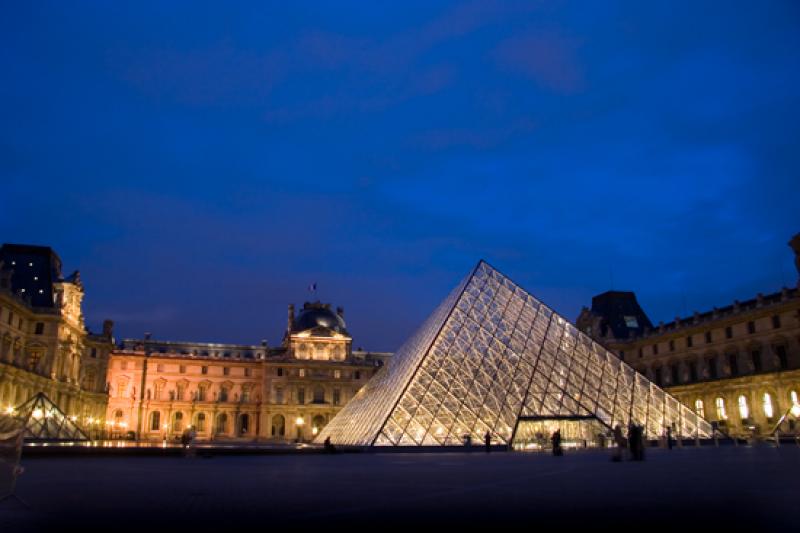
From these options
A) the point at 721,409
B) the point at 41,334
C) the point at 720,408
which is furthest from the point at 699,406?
the point at 41,334

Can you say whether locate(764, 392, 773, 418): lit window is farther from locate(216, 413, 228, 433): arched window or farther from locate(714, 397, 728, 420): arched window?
locate(216, 413, 228, 433): arched window

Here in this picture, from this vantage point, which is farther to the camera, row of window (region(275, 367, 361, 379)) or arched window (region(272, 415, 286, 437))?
row of window (region(275, 367, 361, 379))

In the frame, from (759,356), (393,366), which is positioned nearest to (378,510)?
(393,366)

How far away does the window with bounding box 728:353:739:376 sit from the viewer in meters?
45.4

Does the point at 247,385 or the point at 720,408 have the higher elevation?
the point at 247,385

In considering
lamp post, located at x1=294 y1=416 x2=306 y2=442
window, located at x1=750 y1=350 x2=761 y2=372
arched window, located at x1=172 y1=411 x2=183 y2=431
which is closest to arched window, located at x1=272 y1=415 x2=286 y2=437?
lamp post, located at x1=294 y1=416 x2=306 y2=442

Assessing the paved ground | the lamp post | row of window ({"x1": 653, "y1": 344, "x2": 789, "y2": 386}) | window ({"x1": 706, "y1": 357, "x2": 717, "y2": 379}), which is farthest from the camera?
the lamp post

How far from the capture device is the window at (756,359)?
43750 mm

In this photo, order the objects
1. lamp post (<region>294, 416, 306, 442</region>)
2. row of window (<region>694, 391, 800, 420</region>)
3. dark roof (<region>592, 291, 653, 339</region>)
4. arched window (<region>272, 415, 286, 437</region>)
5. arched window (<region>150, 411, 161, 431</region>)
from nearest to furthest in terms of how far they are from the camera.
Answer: row of window (<region>694, 391, 800, 420</region>), dark roof (<region>592, 291, 653, 339</region>), lamp post (<region>294, 416, 306, 442</region>), arched window (<region>150, 411, 161, 431</region>), arched window (<region>272, 415, 286, 437</region>)

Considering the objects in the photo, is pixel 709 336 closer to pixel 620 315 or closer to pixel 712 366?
pixel 712 366

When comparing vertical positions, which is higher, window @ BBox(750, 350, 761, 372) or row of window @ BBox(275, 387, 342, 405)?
window @ BBox(750, 350, 761, 372)

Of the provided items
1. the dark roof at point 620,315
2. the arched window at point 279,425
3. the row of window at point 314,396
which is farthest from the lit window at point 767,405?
the arched window at point 279,425

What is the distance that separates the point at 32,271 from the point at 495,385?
39123mm

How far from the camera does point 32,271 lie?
161 feet
